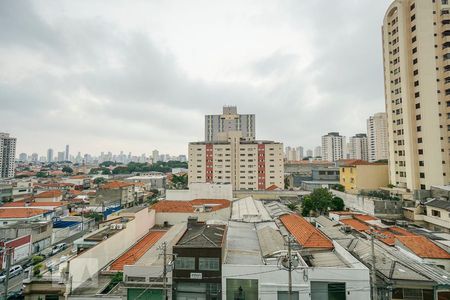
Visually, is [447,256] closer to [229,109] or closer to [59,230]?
[59,230]

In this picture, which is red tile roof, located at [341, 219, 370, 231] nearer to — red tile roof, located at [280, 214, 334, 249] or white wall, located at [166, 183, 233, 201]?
red tile roof, located at [280, 214, 334, 249]

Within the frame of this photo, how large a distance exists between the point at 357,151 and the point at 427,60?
97.4 m

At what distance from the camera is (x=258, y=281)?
46.9ft

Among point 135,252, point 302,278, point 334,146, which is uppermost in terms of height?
point 334,146

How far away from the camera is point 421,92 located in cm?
3578

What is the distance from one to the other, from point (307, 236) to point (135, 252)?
1416 centimetres

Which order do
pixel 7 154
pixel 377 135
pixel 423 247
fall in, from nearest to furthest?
1. pixel 423 247
2. pixel 7 154
3. pixel 377 135

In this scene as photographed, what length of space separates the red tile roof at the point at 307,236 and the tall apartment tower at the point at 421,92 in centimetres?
2375

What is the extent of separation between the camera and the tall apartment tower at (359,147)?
124125 millimetres

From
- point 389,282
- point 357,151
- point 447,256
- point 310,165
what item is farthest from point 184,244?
point 357,151

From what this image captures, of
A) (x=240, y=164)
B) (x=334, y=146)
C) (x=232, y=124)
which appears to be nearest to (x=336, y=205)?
(x=240, y=164)

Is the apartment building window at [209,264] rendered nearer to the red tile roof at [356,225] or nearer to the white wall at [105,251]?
the white wall at [105,251]

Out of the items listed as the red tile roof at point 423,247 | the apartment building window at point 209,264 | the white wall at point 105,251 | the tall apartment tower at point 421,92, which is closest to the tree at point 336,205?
the tall apartment tower at point 421,92

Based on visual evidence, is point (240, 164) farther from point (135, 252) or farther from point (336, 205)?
point (135, 252)
